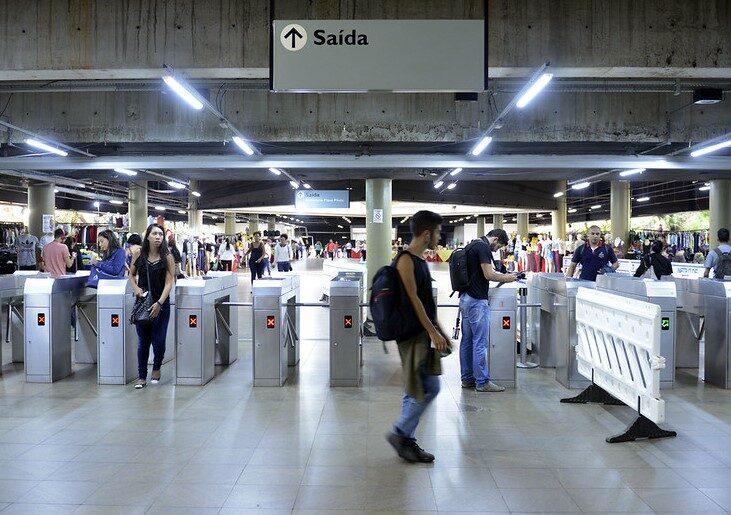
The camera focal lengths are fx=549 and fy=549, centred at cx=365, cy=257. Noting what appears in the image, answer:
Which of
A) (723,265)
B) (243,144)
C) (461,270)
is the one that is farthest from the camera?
(243,144)

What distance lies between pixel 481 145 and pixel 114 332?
226 inches

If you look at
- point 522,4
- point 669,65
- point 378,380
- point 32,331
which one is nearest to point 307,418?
point 378,380

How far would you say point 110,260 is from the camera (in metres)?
6.68

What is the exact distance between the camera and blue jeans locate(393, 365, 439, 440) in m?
3.59

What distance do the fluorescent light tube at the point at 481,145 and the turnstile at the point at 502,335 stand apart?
121 inches

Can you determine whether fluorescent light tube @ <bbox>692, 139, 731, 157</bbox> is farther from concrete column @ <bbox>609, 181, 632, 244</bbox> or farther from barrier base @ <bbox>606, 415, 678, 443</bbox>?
concrete column @ <bbox>609, 181, 632, 244</bbox>

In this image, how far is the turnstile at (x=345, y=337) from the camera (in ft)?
18.9

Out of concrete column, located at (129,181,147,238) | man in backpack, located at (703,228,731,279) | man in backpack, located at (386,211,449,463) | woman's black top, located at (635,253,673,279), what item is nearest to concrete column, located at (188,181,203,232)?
concrete column, located at (129,181,147,238)

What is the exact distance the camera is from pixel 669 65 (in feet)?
16.9

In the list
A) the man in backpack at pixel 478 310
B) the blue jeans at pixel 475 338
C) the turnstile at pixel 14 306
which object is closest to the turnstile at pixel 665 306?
the man in backpack at pixel 478 310

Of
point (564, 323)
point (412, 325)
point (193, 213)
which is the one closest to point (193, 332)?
point (412, 325)

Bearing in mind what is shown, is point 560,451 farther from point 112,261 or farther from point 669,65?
point 112,261

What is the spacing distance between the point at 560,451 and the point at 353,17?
404 cm

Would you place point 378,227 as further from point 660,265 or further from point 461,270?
point 461,270
